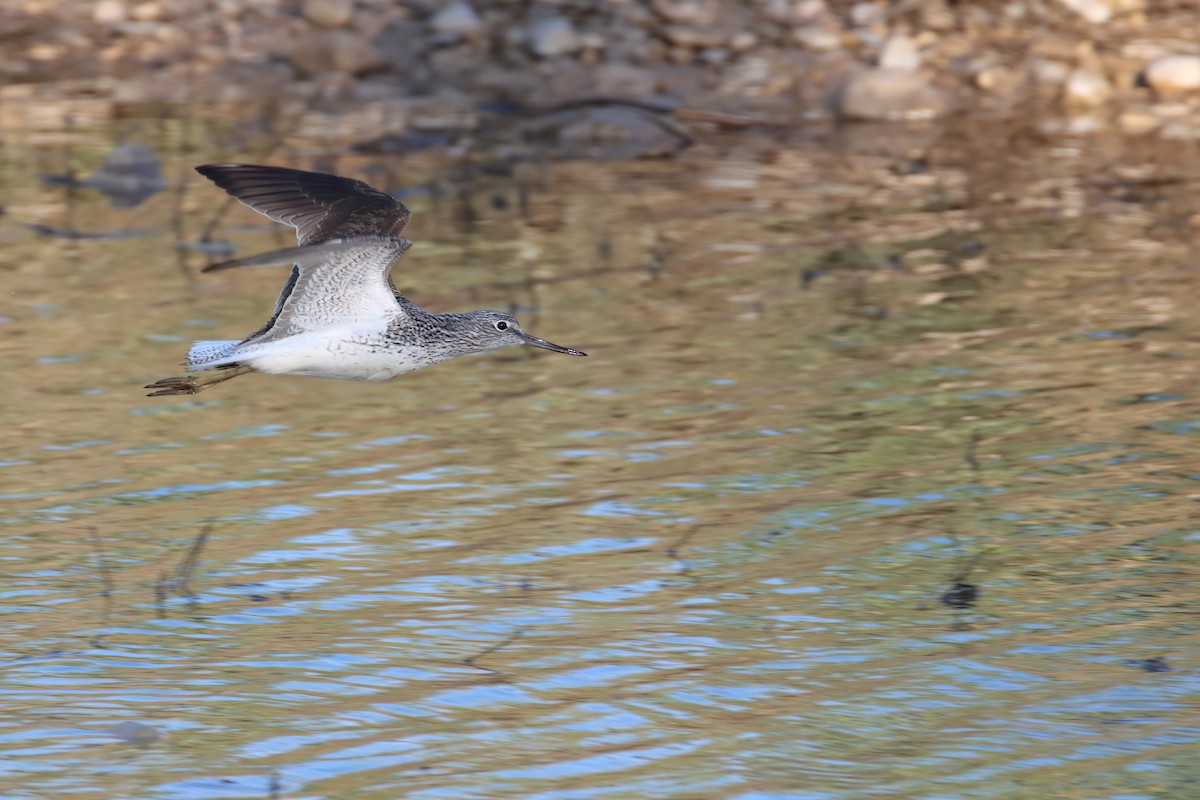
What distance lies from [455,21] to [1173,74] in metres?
5.78

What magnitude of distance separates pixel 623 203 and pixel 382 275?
19.5 feet

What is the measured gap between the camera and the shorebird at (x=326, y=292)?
769cm

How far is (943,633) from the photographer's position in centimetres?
743

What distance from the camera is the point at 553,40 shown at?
16375mm

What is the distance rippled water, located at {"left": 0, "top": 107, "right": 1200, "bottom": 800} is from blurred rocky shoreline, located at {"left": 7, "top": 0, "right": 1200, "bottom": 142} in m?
2.40

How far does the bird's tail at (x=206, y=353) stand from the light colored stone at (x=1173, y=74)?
10.1 m

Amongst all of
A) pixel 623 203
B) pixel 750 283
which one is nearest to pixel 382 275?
pixel 750 283

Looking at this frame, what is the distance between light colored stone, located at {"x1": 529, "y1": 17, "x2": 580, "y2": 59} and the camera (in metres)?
16.4

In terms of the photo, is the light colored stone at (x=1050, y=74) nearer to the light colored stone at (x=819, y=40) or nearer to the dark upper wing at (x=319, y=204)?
the light colored stone at (x=819, y=40)

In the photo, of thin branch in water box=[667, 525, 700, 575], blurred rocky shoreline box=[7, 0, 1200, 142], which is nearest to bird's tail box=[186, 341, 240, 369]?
thin branch in water box=[667, 525, 700, 575]

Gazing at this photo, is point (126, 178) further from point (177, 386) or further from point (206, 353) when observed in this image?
point (206, 353)

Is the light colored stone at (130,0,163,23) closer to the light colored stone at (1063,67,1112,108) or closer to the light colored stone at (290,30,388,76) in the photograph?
the light colored stone at (290,30,388,76)

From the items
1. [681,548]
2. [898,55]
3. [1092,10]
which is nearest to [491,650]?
[681,548]

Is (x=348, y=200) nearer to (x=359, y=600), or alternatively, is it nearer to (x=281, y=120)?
(x=359, y=600)
